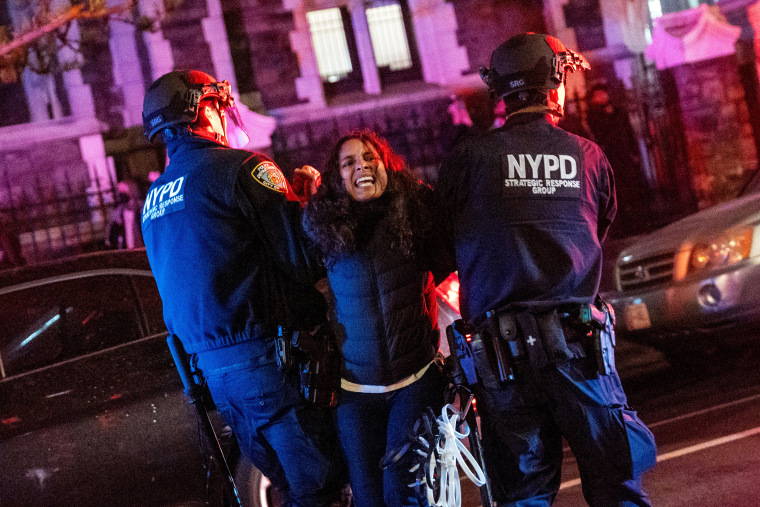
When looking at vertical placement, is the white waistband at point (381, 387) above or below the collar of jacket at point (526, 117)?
below

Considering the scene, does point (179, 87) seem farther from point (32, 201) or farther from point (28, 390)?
point (32, 201)

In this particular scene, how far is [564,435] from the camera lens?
232cm

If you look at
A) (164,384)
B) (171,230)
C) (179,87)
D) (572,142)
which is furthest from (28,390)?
(572,142)

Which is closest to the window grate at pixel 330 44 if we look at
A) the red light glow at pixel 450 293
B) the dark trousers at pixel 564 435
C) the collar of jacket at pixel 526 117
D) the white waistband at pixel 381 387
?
the red light glow at pixel 450 293

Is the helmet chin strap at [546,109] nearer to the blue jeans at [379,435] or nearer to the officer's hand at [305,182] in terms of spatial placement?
the officer's hand at [305,182]

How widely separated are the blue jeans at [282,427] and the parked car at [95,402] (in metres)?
0.74

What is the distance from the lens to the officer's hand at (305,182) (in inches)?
117

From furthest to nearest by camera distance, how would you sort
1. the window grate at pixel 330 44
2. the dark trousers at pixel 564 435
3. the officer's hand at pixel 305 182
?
the window grate at pixel 330 44 < the officer's hand at pixel 305 182 < the dark trousers at pixel 564 435

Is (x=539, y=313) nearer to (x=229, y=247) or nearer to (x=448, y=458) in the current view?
(x=448, y=458)

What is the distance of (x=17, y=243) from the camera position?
7582 millimetres

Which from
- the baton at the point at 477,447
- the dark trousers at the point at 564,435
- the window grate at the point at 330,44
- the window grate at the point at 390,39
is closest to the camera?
the dark trousers at the point at 564,435

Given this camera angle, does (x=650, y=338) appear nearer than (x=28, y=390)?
No

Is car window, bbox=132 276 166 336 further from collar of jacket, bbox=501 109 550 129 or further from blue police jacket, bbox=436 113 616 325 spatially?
collar of jacket, bbox=501 109 550 129

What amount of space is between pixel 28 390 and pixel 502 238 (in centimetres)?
237
